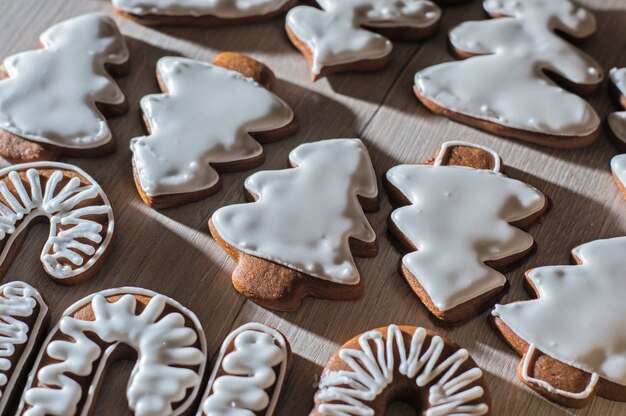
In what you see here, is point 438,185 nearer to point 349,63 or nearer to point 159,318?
point 349,63

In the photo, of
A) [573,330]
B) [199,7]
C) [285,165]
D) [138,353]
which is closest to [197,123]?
[285,165]

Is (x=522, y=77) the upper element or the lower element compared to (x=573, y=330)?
upper

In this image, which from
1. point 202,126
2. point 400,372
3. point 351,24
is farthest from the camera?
point 351,24

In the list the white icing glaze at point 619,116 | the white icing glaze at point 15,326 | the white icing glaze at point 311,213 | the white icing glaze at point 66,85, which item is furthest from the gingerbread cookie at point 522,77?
the white icing glaze at point 15,326

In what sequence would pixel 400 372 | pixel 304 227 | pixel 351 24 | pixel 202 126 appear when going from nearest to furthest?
pixel 400 372, pixel 304 227, pixel 202 126, pixel 351 24

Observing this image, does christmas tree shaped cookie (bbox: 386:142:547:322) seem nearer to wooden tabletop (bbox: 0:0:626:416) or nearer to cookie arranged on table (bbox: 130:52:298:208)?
wooden tabletop (bbox: 0:0:626:416)

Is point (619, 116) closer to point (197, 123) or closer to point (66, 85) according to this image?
point (197, 123)
